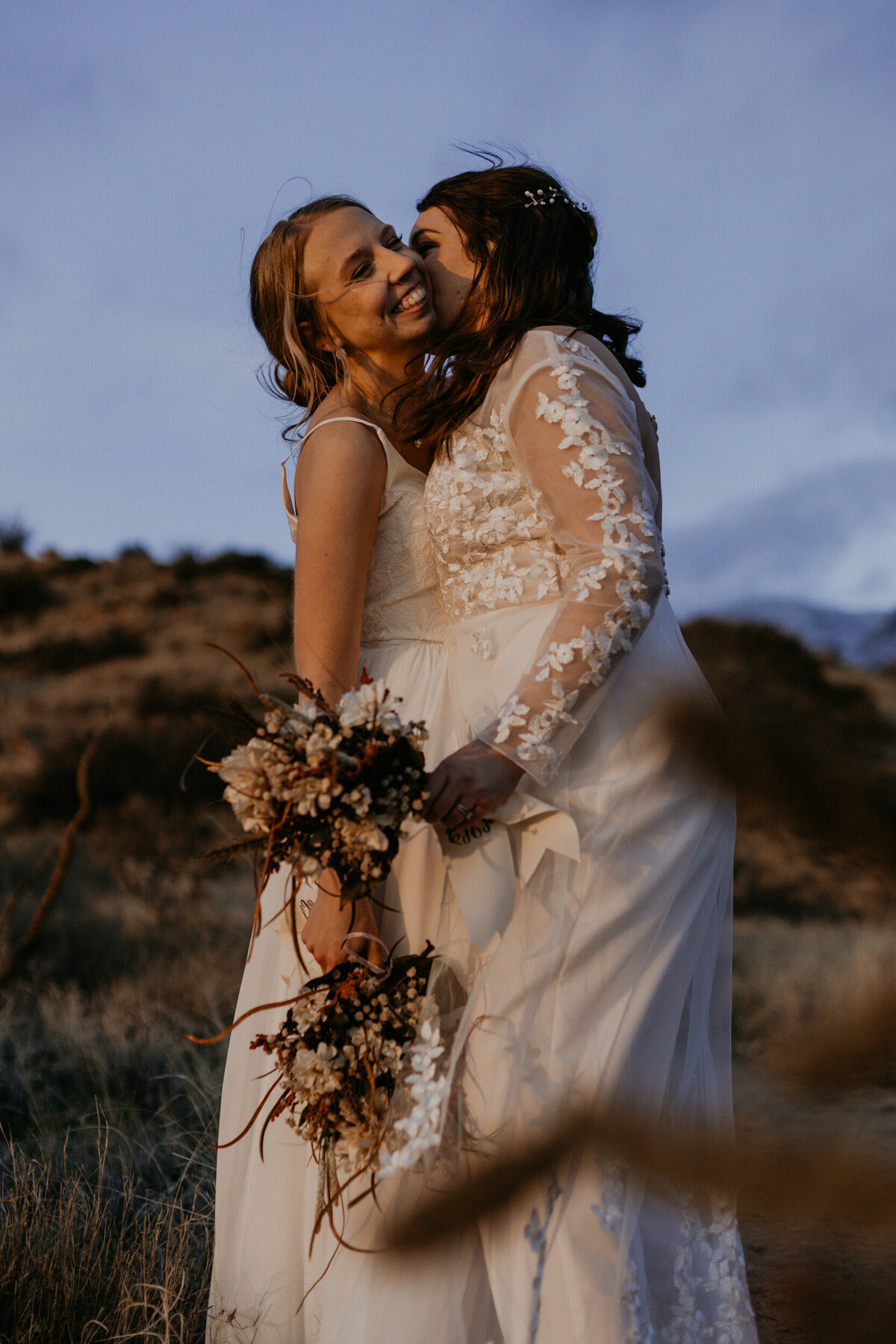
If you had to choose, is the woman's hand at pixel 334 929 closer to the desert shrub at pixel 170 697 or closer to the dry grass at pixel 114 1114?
the dry grass at pixel 114 1114

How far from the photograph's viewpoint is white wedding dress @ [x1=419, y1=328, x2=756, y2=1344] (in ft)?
5.97

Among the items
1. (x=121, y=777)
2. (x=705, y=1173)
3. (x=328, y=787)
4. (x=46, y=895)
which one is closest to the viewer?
(x=705, y=1173)

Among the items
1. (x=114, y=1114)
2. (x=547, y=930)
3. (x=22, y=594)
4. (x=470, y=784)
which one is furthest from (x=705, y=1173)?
(x=22, y=594)

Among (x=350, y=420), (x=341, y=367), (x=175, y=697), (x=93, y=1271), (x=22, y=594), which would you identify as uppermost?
(x=22, y=594)

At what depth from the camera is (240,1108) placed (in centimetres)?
239

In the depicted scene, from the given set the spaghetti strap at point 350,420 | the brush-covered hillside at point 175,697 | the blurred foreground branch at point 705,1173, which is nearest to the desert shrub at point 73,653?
the brush-covered hillside at point 175,697

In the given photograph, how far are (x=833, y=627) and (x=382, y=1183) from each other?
112ft

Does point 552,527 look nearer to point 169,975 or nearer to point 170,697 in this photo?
point 169,975

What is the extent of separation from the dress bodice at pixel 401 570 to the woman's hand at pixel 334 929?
63 cm

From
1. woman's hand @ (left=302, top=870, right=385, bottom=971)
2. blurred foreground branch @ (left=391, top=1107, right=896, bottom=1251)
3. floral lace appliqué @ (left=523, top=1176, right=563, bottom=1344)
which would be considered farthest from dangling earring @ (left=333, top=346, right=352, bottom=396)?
blurred foreground branch @ (left=391, top=1107, right=896, bottom=1251)

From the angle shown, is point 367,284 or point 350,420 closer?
point 350,420

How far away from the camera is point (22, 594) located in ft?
73.2

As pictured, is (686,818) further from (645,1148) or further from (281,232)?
(281,232)

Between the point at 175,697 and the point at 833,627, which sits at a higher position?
the point at 833,627
